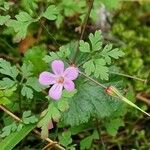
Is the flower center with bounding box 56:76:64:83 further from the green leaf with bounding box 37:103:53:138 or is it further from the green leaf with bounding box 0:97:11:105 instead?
the green leaf with bounding box 0:97:11:105

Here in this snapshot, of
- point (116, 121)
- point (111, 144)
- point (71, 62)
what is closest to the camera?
point (71, 62)

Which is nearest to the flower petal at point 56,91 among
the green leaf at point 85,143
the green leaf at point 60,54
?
the green leaf at point 60,54

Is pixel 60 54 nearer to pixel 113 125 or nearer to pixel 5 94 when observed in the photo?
pixel 5 94

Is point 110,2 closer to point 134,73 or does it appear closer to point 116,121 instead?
point 134,73

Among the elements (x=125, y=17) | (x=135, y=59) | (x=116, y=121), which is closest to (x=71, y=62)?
(x=116, y=121)

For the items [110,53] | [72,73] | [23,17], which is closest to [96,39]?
[110,53]

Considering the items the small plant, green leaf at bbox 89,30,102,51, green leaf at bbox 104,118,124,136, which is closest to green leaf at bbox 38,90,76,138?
the small plant

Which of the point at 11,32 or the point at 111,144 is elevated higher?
the point at 11,32

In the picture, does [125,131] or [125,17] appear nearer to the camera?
[125,131]
